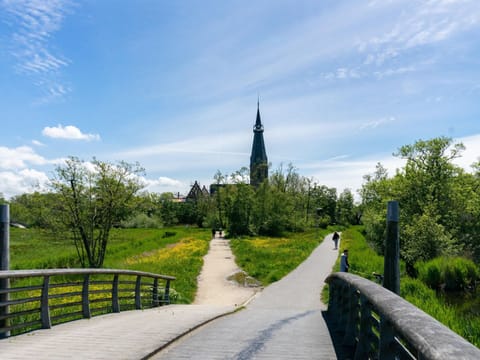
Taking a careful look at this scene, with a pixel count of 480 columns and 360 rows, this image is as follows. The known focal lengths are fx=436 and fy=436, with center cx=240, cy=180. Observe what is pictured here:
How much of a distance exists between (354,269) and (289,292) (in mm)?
5393

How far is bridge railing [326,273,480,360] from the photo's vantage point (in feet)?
7.14

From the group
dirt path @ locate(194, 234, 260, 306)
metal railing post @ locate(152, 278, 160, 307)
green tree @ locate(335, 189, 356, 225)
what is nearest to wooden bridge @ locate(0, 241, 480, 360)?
metal railing post @ locate(152, 278, 160, 307)

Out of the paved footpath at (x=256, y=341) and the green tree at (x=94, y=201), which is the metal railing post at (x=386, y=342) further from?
the green tree at (x=94, y=201)

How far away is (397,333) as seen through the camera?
2.93m

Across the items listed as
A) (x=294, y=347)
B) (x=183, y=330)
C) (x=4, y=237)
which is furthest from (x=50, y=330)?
(x=294, y=347)

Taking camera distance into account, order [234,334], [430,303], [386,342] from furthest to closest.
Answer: [430,303]
[234,334]
[386,342]

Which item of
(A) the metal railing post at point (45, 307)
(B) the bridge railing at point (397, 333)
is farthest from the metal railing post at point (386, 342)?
(A) the metal railing post at point (45, 307)

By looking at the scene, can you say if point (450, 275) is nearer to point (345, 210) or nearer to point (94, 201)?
point (94, 201)

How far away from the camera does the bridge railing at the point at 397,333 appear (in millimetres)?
2178

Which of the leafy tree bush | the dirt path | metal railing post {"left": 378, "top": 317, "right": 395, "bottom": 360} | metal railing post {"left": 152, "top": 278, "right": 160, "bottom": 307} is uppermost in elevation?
metal railing post {"left": 378, "top": 317, "right": 395, "bottom": 360}

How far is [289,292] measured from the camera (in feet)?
60.1

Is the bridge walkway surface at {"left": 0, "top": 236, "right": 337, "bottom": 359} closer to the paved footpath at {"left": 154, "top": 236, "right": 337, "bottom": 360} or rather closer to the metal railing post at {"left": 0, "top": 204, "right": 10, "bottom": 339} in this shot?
the paved footpath at {"left": 154, "top": 236, "right": 337, "bottom": 360}

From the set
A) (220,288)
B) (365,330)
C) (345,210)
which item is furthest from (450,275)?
(345,210)

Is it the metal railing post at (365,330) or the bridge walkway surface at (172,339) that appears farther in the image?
the bridge walkway surface at (172,339)
